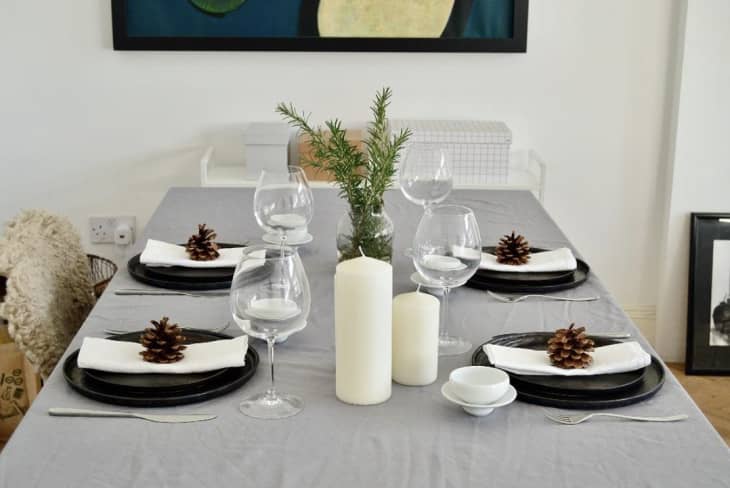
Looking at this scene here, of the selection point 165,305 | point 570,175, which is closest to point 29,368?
point 165,305

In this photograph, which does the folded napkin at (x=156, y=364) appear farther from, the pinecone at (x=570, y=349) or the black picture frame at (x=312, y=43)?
the black picture frame at (x=312, y=43)

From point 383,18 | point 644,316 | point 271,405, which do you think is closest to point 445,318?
point 271,405

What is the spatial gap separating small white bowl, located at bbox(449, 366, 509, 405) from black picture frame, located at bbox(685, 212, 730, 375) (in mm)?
2088

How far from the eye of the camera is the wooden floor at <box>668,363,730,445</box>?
116 inches

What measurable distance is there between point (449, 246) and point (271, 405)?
0.38 meters

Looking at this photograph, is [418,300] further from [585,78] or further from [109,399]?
[585,78]

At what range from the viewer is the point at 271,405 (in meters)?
1.36

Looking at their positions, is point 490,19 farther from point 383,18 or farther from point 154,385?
point 154,385

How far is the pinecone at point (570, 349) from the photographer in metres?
1.44

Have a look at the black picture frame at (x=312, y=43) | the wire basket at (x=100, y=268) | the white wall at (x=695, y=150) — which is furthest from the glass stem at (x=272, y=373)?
the white wall at (x=695, y=150)

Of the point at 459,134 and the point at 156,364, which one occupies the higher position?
the point at 459,134

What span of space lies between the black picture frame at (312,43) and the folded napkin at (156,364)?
1808mm

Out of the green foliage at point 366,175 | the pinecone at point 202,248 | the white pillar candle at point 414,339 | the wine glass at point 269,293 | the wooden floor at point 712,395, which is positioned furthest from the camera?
the wooden floor at point 712,395

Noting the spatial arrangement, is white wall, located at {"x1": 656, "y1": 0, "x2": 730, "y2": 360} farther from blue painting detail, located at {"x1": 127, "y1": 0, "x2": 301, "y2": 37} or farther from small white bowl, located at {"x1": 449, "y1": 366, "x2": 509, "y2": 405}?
small white bowl, located at {"x1": 449, "y1": 366, "x2": 509, "y2": 405}
